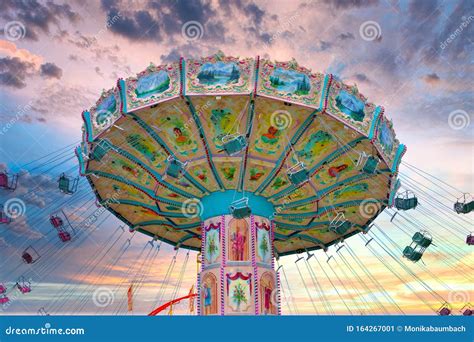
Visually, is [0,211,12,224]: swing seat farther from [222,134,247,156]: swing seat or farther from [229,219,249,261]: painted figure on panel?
[222,134,247,156]: swing seat

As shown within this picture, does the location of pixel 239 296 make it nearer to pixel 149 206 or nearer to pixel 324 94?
pixel 149 206

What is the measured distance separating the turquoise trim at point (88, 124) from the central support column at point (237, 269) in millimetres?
4589

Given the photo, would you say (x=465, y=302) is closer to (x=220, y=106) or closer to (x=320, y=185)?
(x=320, y=185)

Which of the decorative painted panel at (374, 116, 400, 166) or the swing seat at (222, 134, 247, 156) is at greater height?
the decorative painted panel at (374, 116, 400, 166)

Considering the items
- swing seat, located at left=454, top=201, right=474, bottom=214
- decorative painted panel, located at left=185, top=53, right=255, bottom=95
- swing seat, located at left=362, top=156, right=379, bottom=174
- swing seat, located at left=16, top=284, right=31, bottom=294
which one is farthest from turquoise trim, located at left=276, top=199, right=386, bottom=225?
swing seat, located at left=16, top=284, right=31, bottom=294

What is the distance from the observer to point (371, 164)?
46.5ft

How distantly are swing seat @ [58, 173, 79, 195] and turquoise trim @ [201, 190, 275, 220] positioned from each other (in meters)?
4.22

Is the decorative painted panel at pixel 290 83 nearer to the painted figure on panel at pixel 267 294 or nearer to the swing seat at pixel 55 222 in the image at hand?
the painted figure on panel at pixel 267 294

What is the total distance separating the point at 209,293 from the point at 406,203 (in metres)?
7.00

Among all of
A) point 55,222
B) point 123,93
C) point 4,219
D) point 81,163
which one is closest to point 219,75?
point 123,93

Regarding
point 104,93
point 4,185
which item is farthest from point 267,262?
point 4,185

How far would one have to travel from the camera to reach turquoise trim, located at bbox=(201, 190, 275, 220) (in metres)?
16.0

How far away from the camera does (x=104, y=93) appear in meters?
14.2

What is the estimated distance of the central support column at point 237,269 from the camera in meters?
14.5
